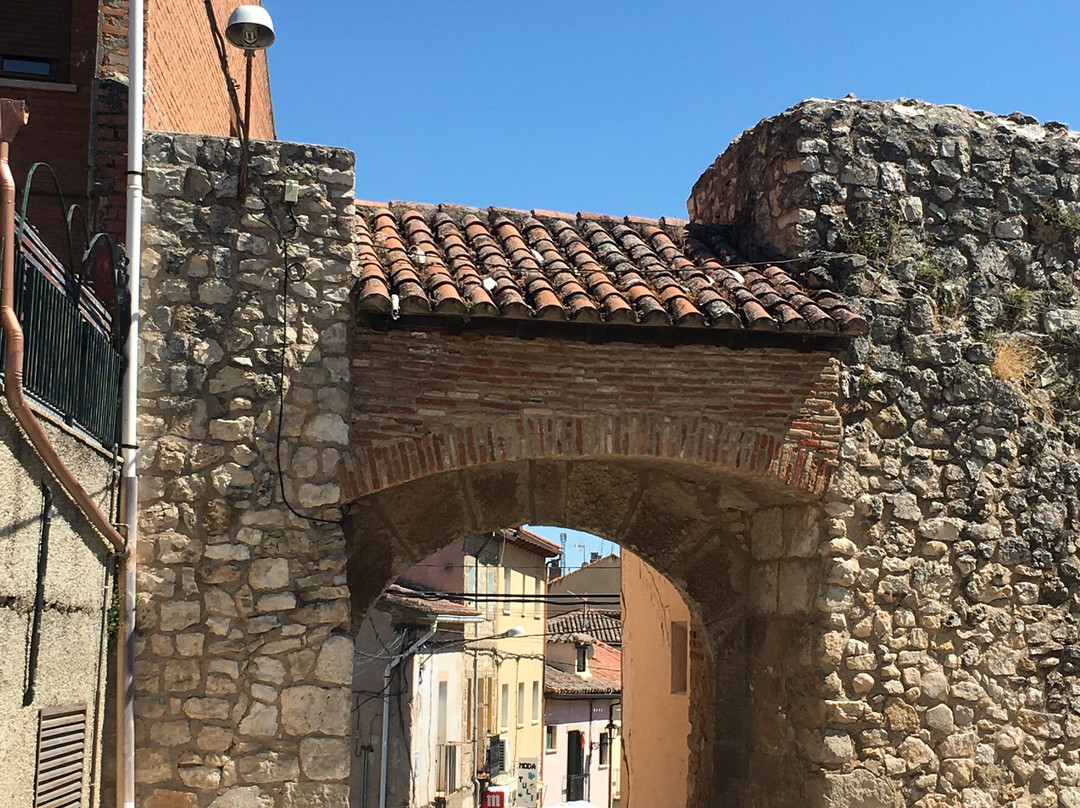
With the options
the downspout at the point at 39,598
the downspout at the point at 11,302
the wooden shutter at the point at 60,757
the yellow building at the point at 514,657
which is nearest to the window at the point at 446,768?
the yellow building at the point at 514,657

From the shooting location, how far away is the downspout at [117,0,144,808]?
6672mm

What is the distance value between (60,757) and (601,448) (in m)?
3.37

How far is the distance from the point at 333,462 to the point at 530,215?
2790 mm

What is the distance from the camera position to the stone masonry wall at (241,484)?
691 cm

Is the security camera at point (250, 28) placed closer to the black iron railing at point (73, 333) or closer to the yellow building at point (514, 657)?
the black iron railing at point (73, 333)

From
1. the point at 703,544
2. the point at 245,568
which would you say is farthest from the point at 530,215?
the point at 245,568

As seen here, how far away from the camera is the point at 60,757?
578 centimetres

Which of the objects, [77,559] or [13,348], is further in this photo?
[77,559]

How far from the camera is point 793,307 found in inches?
307

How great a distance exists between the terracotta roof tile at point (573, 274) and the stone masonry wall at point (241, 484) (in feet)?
1.81

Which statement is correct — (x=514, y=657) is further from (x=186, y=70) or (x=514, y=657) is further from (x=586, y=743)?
(x=186, y=70)

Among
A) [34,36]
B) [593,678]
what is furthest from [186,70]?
[593,678]

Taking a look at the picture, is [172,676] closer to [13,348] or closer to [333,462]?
[333,462]

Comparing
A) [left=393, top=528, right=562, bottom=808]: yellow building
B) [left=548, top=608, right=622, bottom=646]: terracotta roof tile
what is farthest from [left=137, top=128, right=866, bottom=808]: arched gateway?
[left=548, top=608, right=622, bottom=646]: terracotta roof tile
